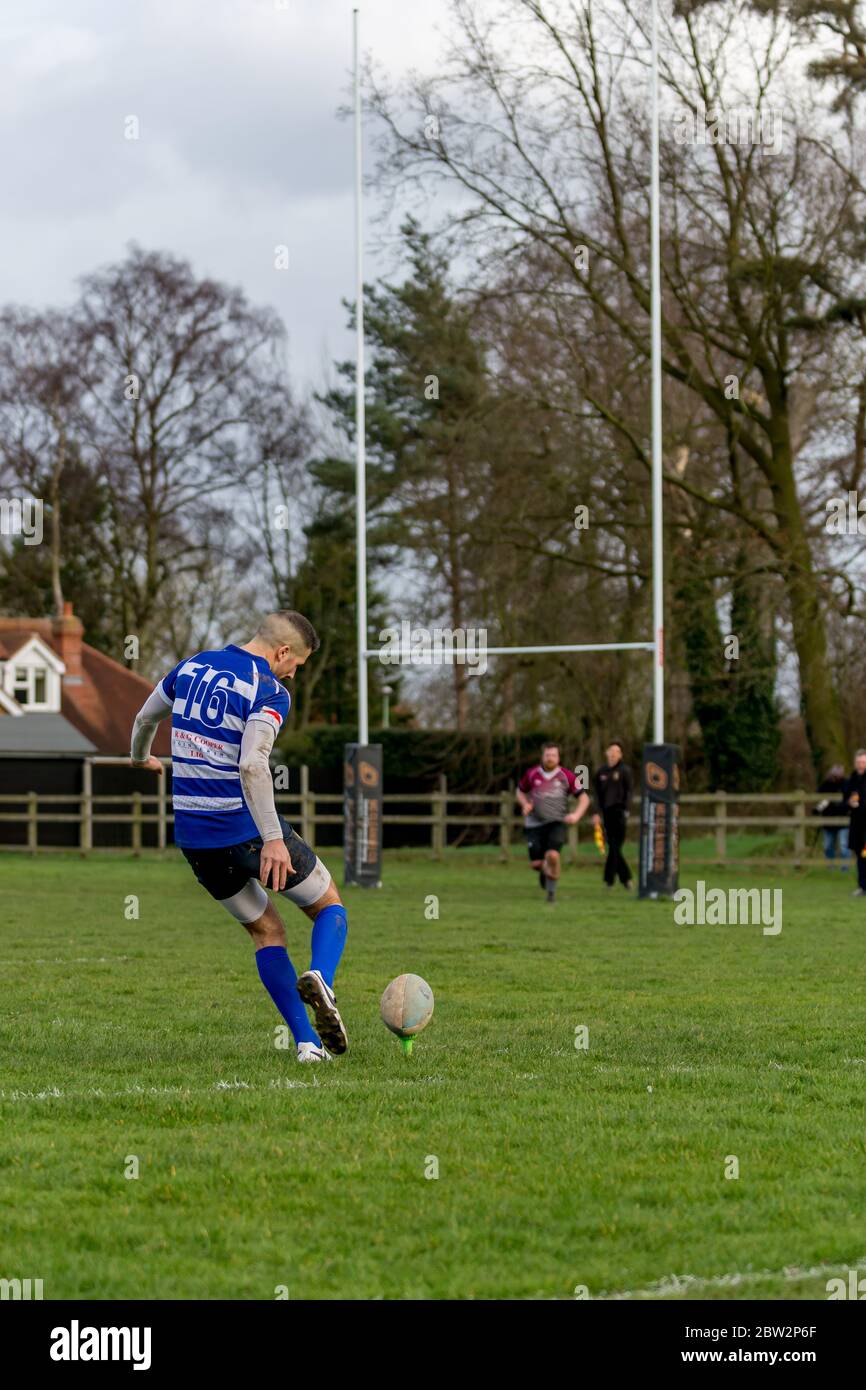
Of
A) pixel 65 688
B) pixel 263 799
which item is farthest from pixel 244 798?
pixel 65 688

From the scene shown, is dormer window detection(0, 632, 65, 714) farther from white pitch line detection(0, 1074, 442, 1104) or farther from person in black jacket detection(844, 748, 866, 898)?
white pitch line detection(0, 1074, 442, 1104)

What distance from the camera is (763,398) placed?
104 feet

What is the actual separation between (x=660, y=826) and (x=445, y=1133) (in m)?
15.3

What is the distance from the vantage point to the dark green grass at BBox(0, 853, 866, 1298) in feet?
14.7

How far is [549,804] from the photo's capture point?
1931 cm

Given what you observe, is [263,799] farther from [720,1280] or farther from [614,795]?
[614,795]

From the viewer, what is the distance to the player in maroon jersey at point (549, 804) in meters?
19.3

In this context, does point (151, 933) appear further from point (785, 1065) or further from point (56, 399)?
point (56, 399)

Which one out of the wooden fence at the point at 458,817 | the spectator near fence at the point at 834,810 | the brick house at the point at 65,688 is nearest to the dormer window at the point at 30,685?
the brick house at the point at 65,688

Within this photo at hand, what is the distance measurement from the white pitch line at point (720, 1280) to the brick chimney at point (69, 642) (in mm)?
43946

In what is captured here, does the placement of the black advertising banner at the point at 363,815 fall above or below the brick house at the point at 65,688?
below

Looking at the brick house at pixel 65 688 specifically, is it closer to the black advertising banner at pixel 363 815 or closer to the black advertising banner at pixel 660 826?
the black advertising banner at pixel 363 815

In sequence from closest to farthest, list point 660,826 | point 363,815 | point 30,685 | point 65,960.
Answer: point 65,960 < point 660,826 < point 363,815 < point 30,685

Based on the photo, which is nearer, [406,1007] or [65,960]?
[406,1007]
